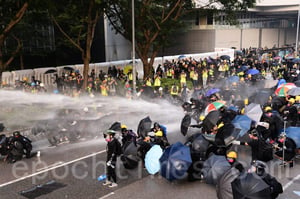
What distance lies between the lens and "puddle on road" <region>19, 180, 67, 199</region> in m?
8.30

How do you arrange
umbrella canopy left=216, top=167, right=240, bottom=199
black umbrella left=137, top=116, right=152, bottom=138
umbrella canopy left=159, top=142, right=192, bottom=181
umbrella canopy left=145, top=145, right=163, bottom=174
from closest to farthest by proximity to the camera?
umbrella canopy left=216, top=167, right=240, bottom=199 → umbrella canopy left=159, top=142, right=192, bottom=181 → umbrella canopy left=145, top=145, right=163, bottom=174 → black umbrella left=137, top=116, right=152, bottom=138

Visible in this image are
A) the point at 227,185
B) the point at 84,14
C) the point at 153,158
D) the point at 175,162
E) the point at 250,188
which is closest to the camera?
the point at 250,188

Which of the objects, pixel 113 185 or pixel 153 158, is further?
pixel 153 158

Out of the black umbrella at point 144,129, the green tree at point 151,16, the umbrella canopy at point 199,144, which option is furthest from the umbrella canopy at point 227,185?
the green tree at point 151,16

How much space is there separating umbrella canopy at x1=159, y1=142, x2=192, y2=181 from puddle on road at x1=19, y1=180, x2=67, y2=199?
263cm

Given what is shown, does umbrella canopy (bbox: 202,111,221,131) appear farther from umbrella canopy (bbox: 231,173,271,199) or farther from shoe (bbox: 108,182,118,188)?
umbrella canopy (bbox: 231,173,271,199)

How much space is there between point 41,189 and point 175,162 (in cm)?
339

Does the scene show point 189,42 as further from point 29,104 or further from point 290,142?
point 290,142

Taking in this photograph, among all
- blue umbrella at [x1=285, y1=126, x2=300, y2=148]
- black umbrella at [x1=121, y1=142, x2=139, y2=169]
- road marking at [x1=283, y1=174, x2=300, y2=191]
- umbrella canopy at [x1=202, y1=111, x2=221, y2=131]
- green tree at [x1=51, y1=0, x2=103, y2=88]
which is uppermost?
green tree at [x1=51, y1=0, x2=103, y2=88]

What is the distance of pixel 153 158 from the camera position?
350 inches

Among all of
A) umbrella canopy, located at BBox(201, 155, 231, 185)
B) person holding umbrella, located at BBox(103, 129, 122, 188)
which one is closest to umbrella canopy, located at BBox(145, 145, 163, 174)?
person holding umbrella, located at BBox(103, 129, 122, 188)

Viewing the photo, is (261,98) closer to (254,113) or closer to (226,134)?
(254,113)

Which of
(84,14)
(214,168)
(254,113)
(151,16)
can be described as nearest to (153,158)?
→ (214,168)

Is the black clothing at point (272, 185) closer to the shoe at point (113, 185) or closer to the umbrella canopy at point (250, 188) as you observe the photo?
the umbrella canopy at point (250, 188)
